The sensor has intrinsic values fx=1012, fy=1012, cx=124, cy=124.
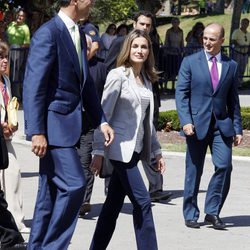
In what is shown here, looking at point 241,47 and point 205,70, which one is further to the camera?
point 241,47

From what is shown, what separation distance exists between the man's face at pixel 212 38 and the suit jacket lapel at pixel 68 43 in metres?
2.62

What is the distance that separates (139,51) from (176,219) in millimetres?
2405

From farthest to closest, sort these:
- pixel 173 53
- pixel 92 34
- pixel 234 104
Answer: pixel 173 53 → pixel 92 34 → pixel 234 104

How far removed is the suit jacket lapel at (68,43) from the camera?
6.53 metres

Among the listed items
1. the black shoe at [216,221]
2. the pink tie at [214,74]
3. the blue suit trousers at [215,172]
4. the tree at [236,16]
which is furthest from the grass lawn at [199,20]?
the black shoe at [216,221]

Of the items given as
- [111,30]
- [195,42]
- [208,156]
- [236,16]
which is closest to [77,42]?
[208,156]

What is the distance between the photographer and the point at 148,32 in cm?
943

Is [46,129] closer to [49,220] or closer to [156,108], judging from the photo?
[49,220]

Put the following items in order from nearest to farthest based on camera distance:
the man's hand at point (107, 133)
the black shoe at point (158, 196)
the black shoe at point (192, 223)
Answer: the man's hand at point (107, 133) < the black shoe at point (192, 223) < the black shoe at point (158, 196)

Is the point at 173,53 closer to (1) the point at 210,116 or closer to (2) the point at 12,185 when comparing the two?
(1) the point at 210,116

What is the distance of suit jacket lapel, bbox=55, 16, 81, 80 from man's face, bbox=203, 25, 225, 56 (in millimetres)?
2619

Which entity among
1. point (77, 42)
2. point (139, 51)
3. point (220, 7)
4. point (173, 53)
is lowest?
point (220, 7)

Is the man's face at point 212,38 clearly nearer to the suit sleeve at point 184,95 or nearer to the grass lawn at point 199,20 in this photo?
the suit sleeve at point 184,95

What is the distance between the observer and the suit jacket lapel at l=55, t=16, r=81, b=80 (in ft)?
21.4
